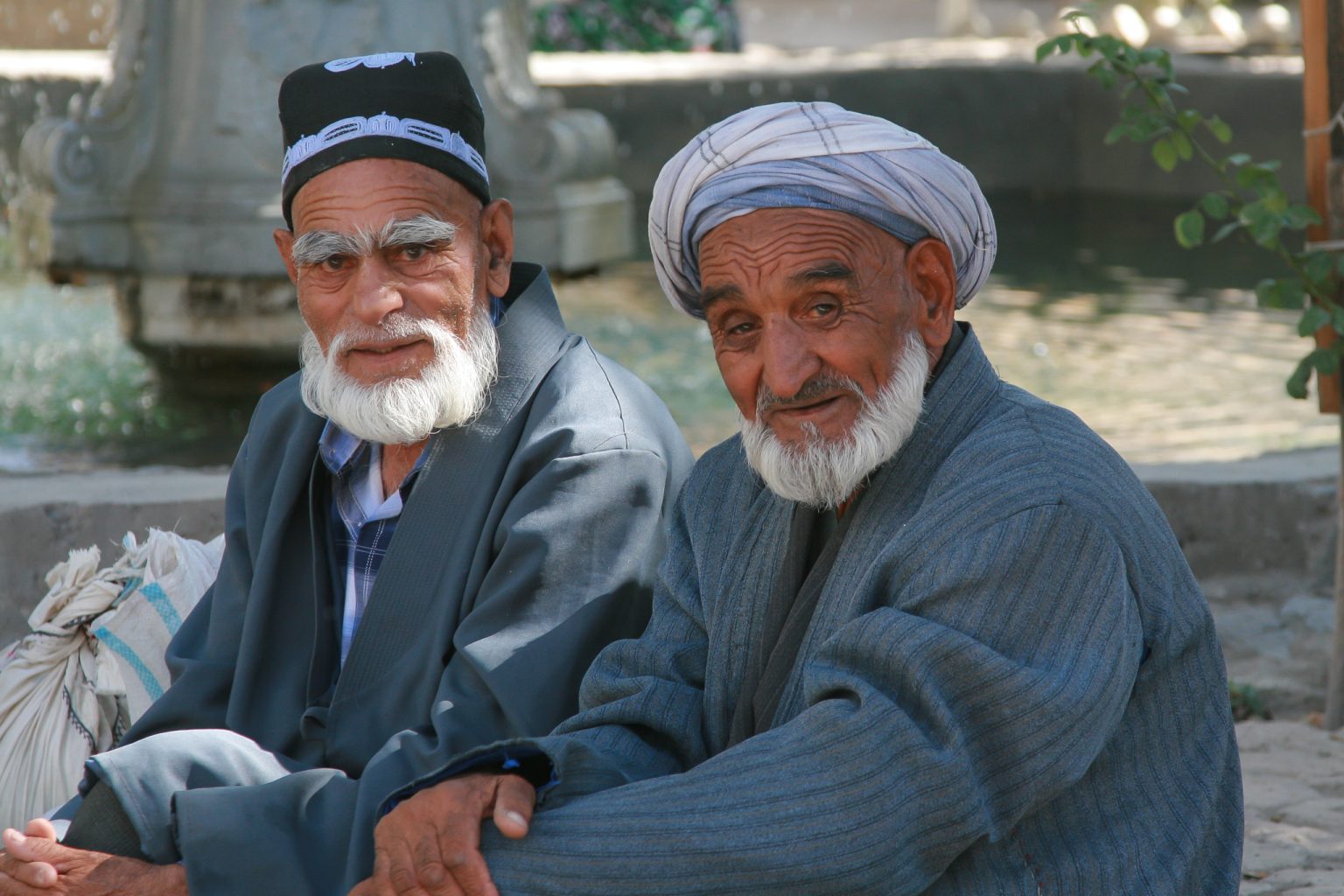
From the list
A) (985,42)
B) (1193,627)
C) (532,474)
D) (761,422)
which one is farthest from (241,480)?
(985,42)

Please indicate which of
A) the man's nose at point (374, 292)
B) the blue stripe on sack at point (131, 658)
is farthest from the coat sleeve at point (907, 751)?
the blue stripe on sack at point (131, 658)

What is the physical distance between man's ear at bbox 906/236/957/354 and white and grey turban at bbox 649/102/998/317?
0.06 ft

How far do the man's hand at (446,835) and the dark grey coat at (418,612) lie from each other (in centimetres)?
15

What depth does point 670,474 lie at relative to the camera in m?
2.88

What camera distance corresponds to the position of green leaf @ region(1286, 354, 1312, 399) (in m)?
3.49

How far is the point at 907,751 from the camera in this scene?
6.56ft

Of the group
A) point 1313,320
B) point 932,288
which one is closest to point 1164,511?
point 1313,320

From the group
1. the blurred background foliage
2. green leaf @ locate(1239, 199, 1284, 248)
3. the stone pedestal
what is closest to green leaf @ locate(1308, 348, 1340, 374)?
green leaf @ locate(1239, 199, 1284, 248)

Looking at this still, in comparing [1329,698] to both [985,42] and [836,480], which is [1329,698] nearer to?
[836,480]

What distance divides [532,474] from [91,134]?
4.08m

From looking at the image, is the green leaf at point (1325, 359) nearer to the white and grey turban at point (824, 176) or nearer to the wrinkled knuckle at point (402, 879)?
the white and grey turban at point (824, 176)

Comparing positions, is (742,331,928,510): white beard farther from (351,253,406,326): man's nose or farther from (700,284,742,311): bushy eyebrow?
(351,253,406,326): man's nose

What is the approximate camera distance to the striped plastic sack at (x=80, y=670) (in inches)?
119

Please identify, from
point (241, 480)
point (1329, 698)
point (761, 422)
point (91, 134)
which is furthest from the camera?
point (91, 134)
